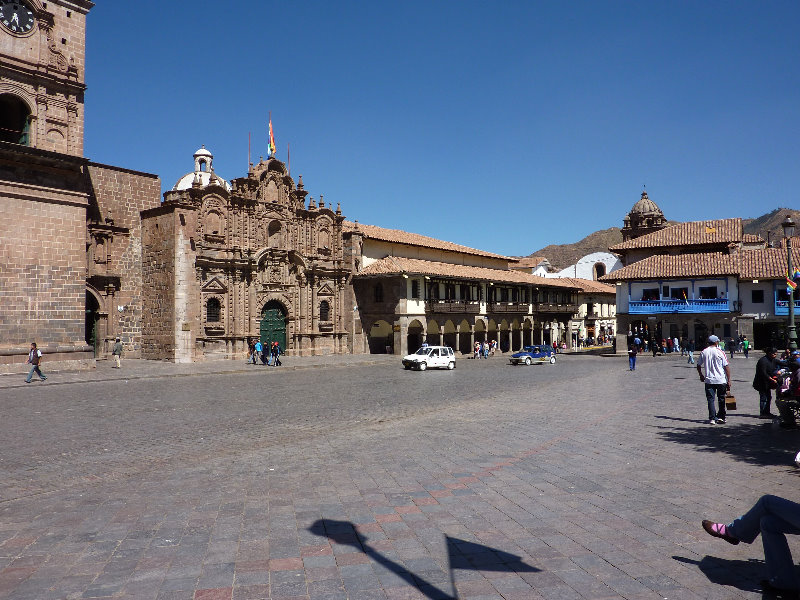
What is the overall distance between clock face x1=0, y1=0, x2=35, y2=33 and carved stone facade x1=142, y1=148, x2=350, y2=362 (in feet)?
34.3

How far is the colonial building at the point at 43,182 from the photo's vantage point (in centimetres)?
2445

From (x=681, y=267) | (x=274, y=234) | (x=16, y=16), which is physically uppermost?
(x=16, y=16)

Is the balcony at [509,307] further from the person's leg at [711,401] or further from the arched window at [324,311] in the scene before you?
the person's leg at [711,401]

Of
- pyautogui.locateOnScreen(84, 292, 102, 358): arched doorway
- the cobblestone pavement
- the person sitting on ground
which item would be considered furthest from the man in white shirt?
pyautogui.locateOnScreen(84, 292, 102, 358): arched doorway

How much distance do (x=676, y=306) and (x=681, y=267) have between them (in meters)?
3.00

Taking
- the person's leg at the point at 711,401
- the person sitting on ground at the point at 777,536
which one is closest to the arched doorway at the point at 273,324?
the person's leg at the point at 711,401

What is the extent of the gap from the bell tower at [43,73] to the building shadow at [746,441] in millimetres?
27881

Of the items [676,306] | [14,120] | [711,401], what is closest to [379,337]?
[676,306]

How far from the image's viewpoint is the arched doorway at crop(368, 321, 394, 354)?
43000 mm

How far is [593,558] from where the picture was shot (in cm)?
471

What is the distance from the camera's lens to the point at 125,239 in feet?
111

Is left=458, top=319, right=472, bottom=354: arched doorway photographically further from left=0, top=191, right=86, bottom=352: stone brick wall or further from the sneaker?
the sneaker

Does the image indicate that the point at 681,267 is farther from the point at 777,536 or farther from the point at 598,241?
the point at 598,241

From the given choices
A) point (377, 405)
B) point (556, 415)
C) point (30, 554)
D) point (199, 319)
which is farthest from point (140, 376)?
point (30, 554)
